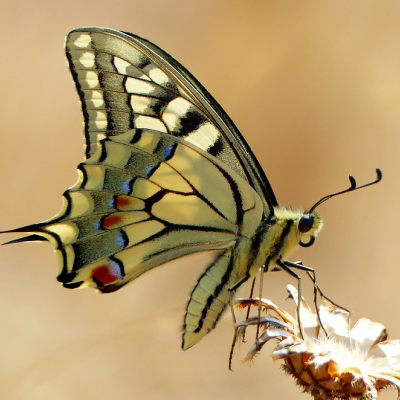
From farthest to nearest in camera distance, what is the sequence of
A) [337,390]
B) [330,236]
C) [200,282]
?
[330,236] → [200,282] → [337,390]

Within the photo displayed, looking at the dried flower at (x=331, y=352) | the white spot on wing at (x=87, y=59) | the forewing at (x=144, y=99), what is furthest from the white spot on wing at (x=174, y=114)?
the dried flower at (x=331, y=352)

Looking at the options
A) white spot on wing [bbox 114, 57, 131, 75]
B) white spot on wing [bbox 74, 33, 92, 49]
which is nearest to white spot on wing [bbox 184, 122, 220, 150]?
white spot on wing [bbox 114, 57, 131, 75]

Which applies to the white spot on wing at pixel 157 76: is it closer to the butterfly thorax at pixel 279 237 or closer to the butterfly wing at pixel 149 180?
the butterfly wing at pixel 149 180

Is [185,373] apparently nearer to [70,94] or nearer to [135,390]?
[135,390]

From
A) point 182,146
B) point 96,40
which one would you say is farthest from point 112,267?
point 96,40

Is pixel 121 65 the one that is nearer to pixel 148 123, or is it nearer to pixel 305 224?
pixel 148 123

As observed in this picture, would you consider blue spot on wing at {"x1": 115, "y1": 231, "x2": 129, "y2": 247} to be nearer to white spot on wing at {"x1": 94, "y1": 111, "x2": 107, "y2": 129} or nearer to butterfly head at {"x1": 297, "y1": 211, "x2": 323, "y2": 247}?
white spot on wing at {"x1": 94, "y1": 111, "x2": 107, "y2": 129}
